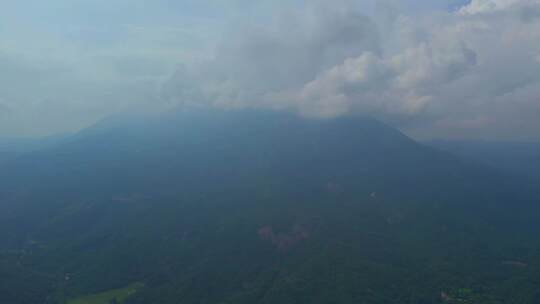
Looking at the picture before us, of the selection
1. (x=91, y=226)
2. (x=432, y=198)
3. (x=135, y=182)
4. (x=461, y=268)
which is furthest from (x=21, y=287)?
(x=432, y=198)

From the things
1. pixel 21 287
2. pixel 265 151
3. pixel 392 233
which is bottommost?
pixel 21 287

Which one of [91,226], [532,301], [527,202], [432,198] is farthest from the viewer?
[527,202]

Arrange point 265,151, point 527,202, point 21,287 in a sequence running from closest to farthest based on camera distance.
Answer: point 21,287, point 527,202, point 265,151

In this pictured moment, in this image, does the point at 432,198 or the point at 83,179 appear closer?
the point at 432,198

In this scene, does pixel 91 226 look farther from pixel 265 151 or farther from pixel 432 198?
pixel 432 198

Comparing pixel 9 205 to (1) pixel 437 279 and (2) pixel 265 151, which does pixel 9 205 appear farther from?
(1) pixel 437 279

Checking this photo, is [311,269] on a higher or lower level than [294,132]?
lower
